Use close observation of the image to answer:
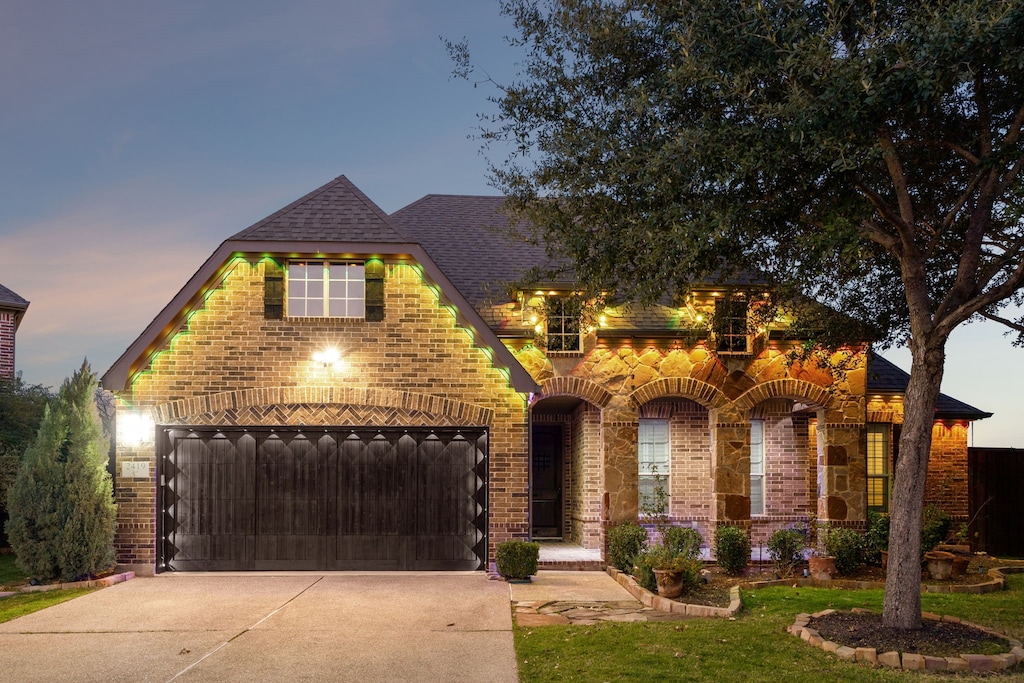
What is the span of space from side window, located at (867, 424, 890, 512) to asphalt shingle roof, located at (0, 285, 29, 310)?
23.7m

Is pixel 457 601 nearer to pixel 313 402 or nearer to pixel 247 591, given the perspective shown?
pixel 247 591

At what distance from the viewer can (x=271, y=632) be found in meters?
9.76

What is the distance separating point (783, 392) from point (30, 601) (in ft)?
41.7

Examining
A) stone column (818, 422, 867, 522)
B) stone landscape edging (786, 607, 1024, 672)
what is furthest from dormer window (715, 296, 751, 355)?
stone landscape edging (786, 607, 1024, 672)

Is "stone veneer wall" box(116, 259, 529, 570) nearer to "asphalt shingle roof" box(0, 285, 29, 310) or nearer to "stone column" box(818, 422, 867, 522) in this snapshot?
"stone column" box(818, 422, 867, 522)

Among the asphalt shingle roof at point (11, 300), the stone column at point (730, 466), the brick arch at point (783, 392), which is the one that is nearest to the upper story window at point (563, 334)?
the stone column at point (730, 466)

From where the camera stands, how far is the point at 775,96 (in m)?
10.2

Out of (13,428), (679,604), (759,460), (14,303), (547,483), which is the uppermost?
(14,303)

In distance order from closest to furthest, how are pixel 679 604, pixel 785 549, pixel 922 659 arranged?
1. pixel 922 659
2. pixel 679 604
3. pixel 785 549

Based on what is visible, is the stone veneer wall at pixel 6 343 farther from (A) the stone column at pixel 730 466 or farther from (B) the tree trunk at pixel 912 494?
(B) the tree trunk at pixel 912 494

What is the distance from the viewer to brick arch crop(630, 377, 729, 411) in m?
16.2

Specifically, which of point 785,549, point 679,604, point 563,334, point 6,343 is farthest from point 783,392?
point 6,343

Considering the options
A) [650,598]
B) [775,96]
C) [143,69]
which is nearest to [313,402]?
[650,598]

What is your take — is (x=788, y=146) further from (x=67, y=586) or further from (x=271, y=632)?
(x=67, y=586)
